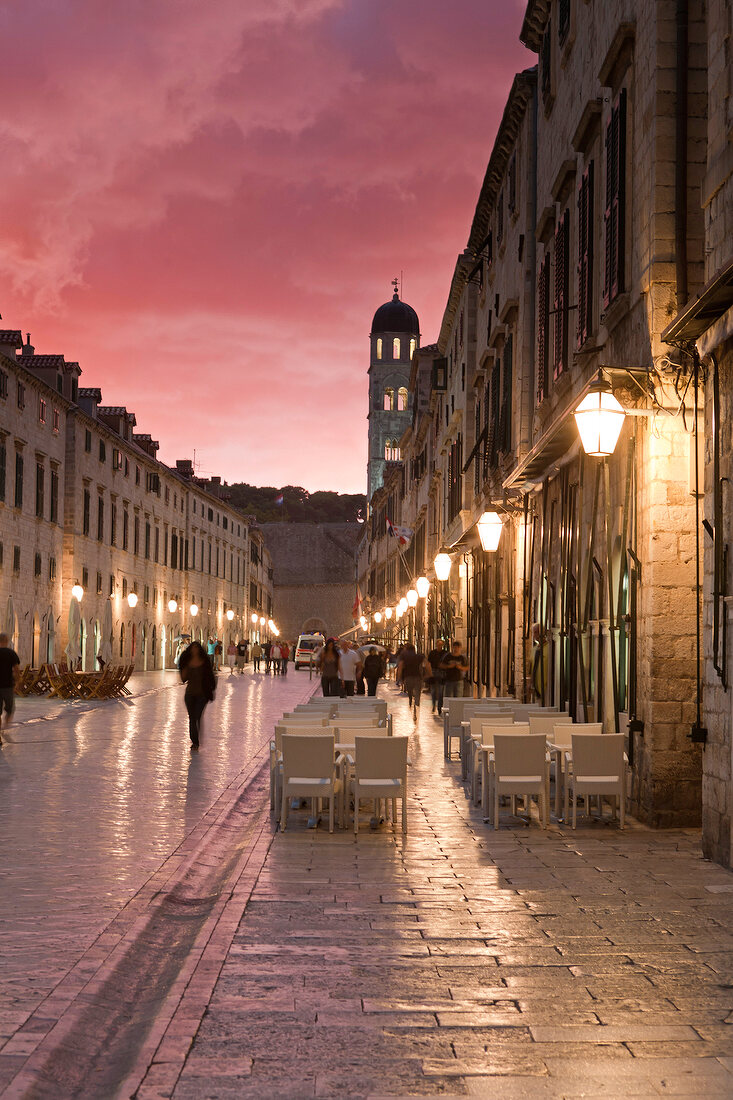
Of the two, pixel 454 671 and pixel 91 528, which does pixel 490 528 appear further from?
pixel 91 528

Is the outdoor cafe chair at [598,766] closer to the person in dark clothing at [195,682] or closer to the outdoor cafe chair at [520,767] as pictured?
the outdoor cafe chair at [520,767]

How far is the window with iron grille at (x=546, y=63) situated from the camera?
19.7 meters

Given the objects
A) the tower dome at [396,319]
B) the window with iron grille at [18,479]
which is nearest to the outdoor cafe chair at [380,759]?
the window with iron grille at [18,479]

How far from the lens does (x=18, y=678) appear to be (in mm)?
31906

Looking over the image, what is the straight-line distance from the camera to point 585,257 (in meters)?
15.7

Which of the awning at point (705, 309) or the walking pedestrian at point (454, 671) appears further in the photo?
the walking pedestrian at point (454, 671)

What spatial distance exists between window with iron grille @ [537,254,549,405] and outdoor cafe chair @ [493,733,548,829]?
8.90 m

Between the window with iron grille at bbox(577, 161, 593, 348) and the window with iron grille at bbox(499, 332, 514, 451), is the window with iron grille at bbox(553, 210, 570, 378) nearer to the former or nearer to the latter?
the window with iron grille at bbox(577, 161, 593, 348)

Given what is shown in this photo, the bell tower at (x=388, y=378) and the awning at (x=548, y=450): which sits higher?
the bell tower at (x=388, y=378)

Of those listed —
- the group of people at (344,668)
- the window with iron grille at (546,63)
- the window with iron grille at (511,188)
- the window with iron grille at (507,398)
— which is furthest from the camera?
the group of people at (344,668)

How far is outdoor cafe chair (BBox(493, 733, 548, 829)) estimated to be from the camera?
11.7 metres

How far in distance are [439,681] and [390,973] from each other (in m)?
22.4

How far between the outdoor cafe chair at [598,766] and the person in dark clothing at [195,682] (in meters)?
8.40

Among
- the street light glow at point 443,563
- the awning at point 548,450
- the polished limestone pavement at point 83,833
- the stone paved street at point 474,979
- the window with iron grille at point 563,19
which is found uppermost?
the window with iron grille at point 563,19
